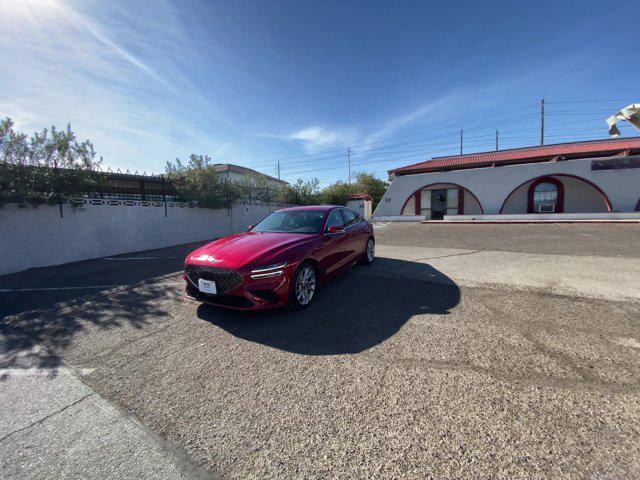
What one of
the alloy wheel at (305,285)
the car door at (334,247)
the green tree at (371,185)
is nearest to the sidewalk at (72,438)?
the alloy wheel at (305,285)

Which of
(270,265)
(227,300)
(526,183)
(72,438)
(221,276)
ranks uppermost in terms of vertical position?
(526,183)

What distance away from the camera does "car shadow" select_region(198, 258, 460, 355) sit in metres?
3.03

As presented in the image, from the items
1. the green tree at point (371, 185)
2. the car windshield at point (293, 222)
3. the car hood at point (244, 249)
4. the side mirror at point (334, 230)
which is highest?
the green tree at point (371, 185)

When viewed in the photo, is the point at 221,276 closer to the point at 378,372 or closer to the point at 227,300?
the point at 227,300

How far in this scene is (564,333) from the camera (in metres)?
3.01

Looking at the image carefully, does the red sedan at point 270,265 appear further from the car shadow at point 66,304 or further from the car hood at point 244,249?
the car shadow at point 66,304

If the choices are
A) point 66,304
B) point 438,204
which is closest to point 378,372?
point 66,304

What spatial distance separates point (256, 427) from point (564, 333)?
10.8 feet

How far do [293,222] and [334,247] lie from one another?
908 mm

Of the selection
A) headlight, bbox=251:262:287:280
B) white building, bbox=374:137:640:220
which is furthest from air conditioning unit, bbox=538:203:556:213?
headlight, bbox=251:262:287:280

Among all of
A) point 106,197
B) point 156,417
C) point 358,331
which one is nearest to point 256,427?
point 156,417

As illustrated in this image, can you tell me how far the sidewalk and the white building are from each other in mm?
20301

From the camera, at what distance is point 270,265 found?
11.7 feet

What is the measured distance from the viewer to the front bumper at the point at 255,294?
3438mm
